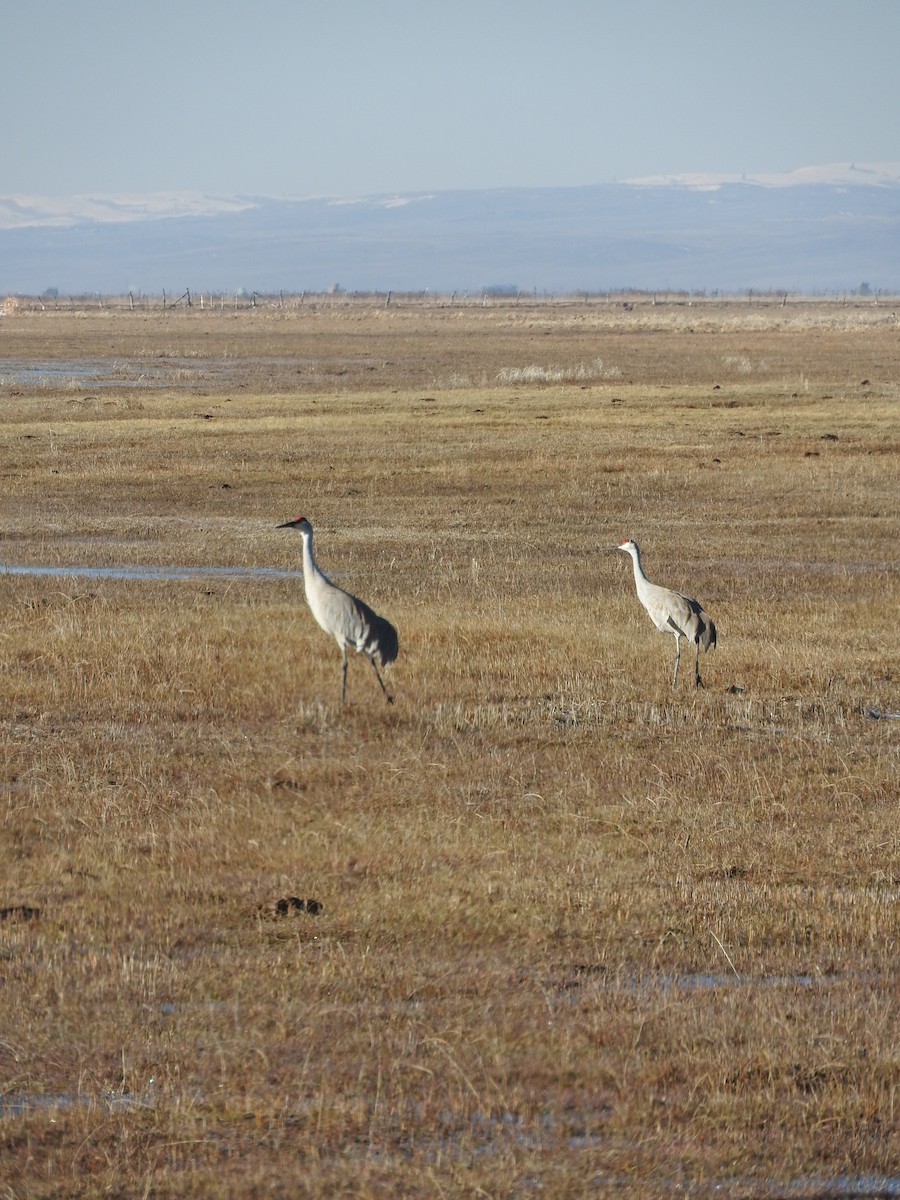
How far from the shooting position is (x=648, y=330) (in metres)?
105

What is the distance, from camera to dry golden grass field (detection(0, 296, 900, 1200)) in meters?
5.87

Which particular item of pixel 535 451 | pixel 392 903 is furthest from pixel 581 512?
pixel 392 903

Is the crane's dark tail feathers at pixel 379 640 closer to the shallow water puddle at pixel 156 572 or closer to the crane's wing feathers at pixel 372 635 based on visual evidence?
the crane's wing feathers at pixel 372 635

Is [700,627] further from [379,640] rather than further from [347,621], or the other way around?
[347,621]

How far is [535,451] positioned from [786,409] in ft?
41.2

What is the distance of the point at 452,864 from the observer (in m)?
9.14

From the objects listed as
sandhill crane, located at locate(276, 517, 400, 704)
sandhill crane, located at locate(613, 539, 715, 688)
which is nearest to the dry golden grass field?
sandhill crane, located at locate(613, 539, 715, 688)

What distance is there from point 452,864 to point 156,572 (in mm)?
12697

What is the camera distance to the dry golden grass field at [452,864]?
5871 millimetres

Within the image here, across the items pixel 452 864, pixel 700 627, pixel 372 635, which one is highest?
pixel 372 635

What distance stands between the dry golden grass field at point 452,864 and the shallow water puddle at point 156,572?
0.10 metres

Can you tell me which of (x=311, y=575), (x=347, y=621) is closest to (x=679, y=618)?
(x=347, y=621)

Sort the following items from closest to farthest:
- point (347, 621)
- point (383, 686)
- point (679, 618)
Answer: point (347, 621)
point (383, 686)
point (679, 618)

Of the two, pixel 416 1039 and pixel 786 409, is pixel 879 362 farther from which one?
pixel 416 1039
